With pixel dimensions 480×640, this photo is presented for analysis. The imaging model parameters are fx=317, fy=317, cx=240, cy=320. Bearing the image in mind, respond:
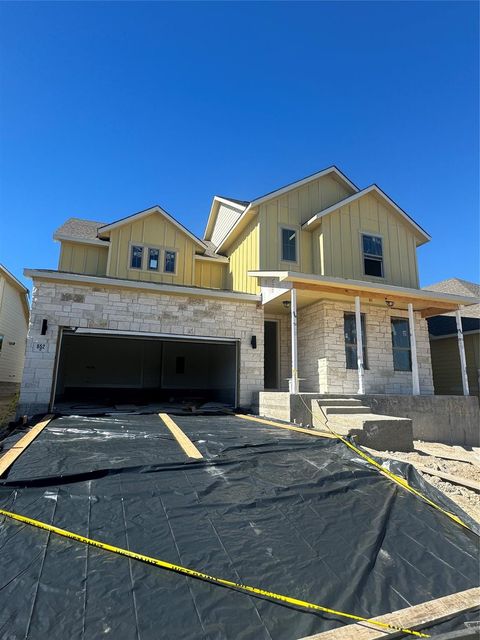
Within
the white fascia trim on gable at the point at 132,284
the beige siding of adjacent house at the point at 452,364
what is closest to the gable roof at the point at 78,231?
the white fascia trim on gable at the point at 132,284

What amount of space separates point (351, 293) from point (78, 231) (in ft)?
36.6

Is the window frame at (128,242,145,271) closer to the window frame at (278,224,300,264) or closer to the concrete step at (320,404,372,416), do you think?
the window frame at (278,224,300,264)

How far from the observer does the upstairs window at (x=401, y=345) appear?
11.3 metres

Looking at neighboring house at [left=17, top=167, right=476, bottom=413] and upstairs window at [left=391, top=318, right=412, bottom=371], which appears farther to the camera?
upstairs window at [left=391, top=318, right=412, bottom=371]

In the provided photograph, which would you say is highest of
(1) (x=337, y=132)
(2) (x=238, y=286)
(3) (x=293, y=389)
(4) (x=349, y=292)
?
(1) (x=337, y=132)

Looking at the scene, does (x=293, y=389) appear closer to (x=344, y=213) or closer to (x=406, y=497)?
(x=406, y=497)

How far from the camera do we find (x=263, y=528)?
2631 mm

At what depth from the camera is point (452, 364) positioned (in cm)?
1419

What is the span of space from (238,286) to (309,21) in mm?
8123

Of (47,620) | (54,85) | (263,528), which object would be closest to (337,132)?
(54,85)

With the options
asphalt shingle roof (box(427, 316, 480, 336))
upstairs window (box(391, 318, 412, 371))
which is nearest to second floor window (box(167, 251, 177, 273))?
upstairs window (box(391, 318, 412, 371))

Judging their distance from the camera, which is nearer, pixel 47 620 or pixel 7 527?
pixel 47 620

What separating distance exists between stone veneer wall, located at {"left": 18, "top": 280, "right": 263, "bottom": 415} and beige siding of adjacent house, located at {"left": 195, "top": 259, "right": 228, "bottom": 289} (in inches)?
148

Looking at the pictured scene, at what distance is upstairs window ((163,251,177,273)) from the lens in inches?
491
